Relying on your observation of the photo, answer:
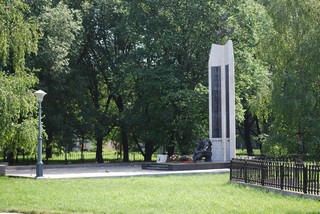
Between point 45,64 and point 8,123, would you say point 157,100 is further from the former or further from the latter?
point 8,123

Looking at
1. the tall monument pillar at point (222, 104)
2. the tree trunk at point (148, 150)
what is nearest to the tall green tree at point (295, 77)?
the tall monument pillar at point (222, 104)

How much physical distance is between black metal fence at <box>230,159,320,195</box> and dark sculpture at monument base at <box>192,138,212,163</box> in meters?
9.98

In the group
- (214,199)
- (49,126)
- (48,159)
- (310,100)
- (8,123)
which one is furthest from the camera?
(48,159)

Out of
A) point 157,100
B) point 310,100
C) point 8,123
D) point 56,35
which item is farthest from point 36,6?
point 310,100

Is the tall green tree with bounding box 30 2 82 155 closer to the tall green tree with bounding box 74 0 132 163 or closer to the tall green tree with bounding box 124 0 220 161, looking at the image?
the tall green tree with bounding box 74 0 132 163

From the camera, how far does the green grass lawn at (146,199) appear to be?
13055 mm

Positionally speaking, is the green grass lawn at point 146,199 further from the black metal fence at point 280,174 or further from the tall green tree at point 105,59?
the tall green tree at point 105,59

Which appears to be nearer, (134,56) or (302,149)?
(302,149)

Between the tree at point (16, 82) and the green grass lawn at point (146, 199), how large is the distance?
4.02 meters

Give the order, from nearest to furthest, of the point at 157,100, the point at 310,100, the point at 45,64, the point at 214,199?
the point at 214,199 < the point at 310,100 < the point at 45,64 < the point at 157,100

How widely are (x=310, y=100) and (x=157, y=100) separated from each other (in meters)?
11.6

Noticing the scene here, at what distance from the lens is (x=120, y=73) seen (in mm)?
38781

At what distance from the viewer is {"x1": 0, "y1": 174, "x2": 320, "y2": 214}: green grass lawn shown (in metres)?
13.1

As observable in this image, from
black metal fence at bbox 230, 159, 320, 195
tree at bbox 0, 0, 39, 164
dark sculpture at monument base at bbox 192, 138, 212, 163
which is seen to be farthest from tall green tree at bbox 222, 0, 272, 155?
tree at bbox 0, 0, 39, 164
